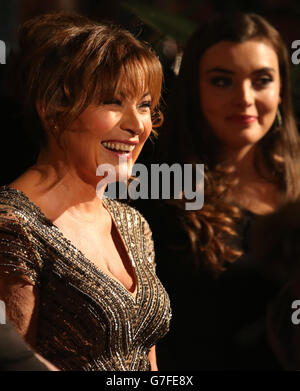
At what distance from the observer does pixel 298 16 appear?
1.07m

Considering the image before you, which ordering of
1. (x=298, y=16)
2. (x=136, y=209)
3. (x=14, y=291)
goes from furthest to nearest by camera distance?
1. (x=298, y=16)
2. (x=136, y=209)
3. (x=14, y=291)

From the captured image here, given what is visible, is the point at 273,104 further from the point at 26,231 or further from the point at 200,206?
the point at 26,231

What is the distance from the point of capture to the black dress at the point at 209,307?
778 millimetres

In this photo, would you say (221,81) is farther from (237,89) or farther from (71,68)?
(71,68)

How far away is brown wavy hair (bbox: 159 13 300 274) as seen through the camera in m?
0.86

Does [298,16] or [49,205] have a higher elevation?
[298,16]

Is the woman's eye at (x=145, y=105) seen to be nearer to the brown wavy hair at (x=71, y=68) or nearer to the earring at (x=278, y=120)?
the brown wavy hair at (x=71, y=68)

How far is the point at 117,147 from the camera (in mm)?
739

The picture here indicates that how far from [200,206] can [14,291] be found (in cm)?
26

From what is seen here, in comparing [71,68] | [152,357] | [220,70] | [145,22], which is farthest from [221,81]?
[152,357]

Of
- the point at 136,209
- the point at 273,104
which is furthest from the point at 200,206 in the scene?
the point at 273,104

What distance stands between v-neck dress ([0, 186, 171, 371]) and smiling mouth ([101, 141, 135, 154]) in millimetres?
102

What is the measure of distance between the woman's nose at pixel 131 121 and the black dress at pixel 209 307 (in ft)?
0.46

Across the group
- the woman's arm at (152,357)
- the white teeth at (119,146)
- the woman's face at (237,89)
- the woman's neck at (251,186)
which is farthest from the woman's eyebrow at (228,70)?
the woman's arm at (152,357)
